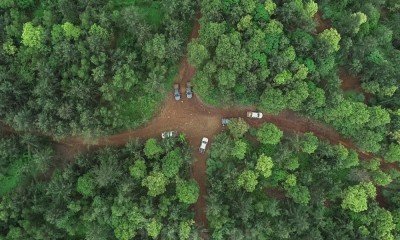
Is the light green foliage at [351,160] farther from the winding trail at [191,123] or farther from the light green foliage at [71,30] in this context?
the light green foliage at [71,30]

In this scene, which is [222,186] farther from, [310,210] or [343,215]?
[343,215]

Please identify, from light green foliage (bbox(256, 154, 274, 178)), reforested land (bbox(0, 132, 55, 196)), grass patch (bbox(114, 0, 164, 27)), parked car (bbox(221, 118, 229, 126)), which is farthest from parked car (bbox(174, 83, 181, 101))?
reforested land (bbox(0, 132, 55, 196))

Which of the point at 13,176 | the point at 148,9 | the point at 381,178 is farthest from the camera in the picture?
the point at 148,9

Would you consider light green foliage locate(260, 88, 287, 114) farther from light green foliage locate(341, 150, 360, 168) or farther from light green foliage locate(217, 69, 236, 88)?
light green foliage locate(341, 150, 360, 168)

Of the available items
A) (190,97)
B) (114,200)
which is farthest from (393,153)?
(114,200)

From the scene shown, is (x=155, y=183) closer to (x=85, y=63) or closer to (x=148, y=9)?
(x=85, y=63)

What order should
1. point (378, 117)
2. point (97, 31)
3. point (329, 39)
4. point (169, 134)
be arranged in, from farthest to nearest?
point (169, 134) → point (329, 39) → point (378, 117) → point (97, 31)

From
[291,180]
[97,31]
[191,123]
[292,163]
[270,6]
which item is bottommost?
[291,180]
